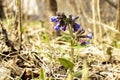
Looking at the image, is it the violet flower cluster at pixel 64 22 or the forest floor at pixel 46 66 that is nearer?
the violet flower cluster at pixel 64 22

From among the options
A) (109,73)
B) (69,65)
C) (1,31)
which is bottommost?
(109,73)

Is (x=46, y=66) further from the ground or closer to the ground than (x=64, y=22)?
closer to the ground

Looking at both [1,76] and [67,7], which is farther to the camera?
[67,7]

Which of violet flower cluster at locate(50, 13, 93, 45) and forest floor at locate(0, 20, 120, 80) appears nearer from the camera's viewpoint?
violet flower cluster at locate(50, 13, 93, 45)

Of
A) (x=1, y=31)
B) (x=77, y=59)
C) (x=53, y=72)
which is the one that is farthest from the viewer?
(x=77, y=59)

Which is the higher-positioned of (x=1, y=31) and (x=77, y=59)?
(x=1, y=31)

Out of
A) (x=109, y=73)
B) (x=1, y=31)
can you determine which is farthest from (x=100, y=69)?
(x=1, y=31)

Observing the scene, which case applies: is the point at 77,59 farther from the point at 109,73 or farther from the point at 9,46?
the point at 9,46

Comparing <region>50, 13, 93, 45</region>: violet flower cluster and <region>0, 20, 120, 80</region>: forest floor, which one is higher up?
<region>50, 13, 93, 45</region>: violet flower cluster

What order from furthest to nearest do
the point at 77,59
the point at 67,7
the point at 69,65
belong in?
the point at 67,7, the point at 77,59, the point at 69,65

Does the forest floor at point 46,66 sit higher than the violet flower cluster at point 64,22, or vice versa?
the violet flower cluster at point 64,22

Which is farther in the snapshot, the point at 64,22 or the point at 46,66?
the point at 46,66
